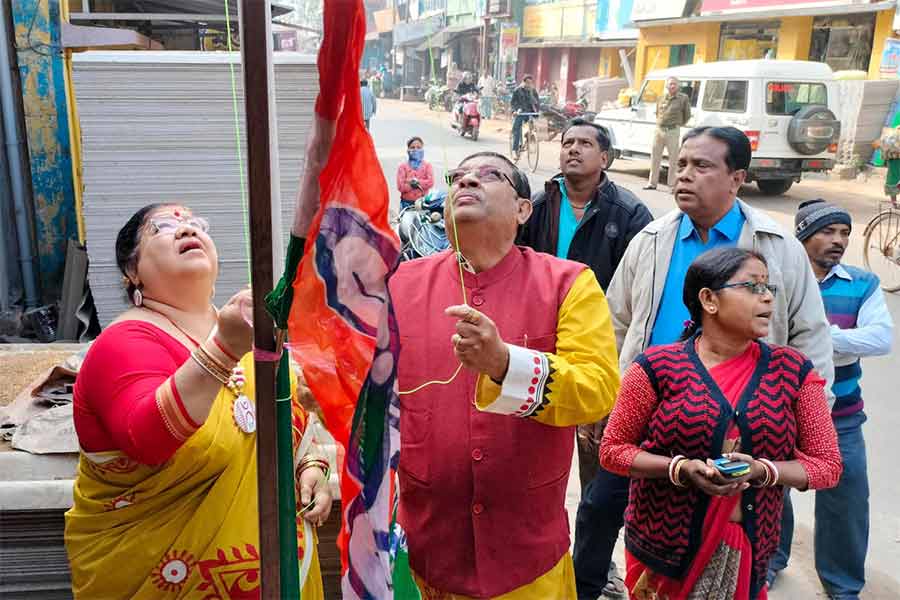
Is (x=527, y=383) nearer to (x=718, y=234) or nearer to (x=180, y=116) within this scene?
(x=718, y=234)

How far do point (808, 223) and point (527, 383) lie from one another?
1.93m

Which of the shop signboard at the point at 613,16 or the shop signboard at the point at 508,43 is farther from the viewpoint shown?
the shop signboard at the point at 613,16

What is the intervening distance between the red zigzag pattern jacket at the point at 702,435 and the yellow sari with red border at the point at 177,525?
0.97 meters

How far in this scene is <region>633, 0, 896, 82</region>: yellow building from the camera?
1527 cm

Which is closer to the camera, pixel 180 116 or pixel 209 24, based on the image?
pixel 180 116

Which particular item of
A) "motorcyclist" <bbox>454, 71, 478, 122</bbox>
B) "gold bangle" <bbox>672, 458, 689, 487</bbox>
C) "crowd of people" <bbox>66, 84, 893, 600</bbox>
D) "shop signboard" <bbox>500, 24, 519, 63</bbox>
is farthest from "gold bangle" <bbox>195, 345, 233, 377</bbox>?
"shop signboard" <bbox>500, 24, 519, 63</bbox>

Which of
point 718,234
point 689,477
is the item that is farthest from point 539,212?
point 689,477

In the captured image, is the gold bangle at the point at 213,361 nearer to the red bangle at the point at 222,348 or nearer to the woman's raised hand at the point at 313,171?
the red bangle at the point at 222,348

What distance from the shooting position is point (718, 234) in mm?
2727

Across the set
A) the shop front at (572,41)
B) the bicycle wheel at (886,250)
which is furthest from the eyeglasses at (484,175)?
the shop front at (572,41)

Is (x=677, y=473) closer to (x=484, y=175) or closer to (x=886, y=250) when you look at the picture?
(x=484, y=175)

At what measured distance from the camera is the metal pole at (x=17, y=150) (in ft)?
17.6

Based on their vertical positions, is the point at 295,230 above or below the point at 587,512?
above

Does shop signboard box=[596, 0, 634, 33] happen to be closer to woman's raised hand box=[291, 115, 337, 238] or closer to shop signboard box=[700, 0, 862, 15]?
shop signboard box=[700, 0, 862, 15]
